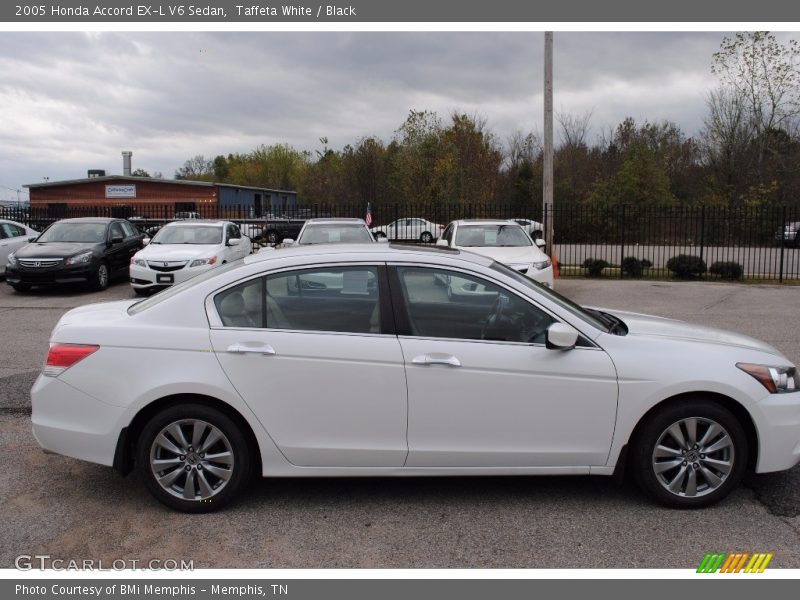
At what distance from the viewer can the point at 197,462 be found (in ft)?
13.5

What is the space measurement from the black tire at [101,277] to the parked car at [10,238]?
3.35 m

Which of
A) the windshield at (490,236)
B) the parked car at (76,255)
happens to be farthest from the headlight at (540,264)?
the parked car at (76,255)

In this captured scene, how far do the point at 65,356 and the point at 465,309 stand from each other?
246 centimetres

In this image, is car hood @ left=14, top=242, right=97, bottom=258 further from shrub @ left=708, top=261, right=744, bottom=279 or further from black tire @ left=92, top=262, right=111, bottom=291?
shrub @ left=708, top=261, right=744, bottom=279

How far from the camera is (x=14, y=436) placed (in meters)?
5.61

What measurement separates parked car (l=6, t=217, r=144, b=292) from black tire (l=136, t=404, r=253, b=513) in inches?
484

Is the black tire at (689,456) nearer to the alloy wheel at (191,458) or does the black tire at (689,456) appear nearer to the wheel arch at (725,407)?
the wheel arch at (725,407)

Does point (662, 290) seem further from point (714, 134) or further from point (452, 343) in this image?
point (714, 134)

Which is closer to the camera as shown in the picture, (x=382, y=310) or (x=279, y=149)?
(x=382, y=310)

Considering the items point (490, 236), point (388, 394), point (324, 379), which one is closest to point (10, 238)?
point (490, 236)

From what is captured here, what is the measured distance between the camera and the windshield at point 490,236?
13344mm

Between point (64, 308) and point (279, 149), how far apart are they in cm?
6301

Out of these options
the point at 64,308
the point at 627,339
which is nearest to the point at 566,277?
the point at 64,308

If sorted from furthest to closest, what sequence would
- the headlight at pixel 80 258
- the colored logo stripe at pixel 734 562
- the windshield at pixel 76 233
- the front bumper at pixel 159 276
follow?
the windshield at pixel 76 233 < the headlight at pixel 80 258 < the front bumper at pixel 159 276 < the colored logo stripe at pixel 734 562
